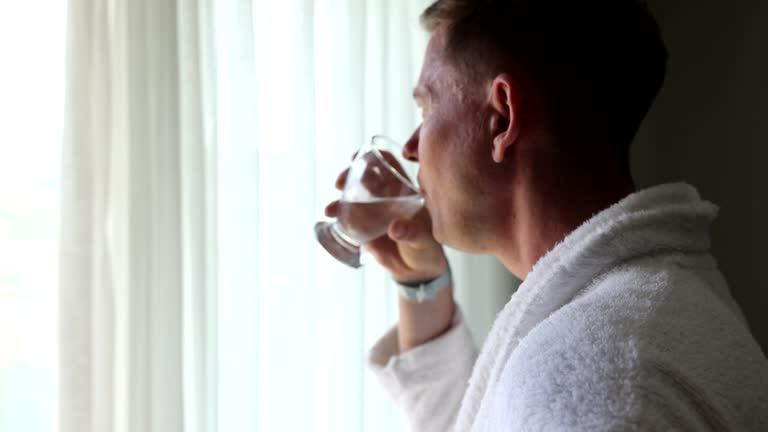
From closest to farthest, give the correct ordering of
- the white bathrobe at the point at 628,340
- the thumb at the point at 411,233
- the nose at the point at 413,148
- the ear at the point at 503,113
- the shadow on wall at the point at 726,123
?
the white bathrobe at the point at 628,340 < the ear at the point at 503,113 < the nose at the point at 413,148 < the thumb at the point at 411,233 < the shadow on wall at the point at 726,123

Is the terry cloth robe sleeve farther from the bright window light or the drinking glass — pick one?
the bright window light

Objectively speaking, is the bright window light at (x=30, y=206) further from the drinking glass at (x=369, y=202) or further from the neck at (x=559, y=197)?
the neck at (x=559, y=197)

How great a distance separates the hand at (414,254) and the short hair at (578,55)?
337 millimetres

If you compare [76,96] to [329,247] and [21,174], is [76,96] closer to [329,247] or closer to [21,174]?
[21,174]

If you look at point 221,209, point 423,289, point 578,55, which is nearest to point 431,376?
point 423,289

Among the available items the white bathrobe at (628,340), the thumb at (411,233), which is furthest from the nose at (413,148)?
the white bathrobe at (628,340)

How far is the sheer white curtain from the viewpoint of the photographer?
1.04m

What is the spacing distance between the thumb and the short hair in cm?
29

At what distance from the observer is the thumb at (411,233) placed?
110 centimetres

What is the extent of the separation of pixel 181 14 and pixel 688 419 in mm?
853

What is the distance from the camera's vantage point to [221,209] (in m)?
1.19

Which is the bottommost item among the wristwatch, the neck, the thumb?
the wristwatch

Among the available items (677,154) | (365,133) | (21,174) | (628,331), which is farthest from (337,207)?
(677,154)

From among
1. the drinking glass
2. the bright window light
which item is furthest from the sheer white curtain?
the drinking glass
